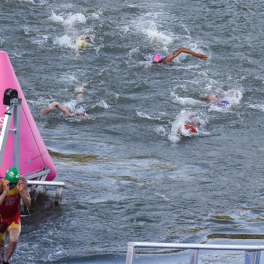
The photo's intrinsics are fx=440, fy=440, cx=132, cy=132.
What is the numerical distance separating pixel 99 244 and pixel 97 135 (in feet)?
15.7

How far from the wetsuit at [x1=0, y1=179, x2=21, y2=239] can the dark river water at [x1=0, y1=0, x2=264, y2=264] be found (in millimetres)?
575

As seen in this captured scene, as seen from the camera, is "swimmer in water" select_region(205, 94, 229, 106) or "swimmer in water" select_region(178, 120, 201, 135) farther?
"swimmer in water" select_region(205, 94, 229, 106)

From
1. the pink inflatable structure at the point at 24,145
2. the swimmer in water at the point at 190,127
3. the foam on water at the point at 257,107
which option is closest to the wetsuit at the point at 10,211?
the pink inflatable structure at the point at 24,145

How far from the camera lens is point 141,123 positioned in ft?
38.4

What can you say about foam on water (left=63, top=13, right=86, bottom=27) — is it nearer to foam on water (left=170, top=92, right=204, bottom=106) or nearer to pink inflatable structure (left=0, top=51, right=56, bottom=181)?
foam on water (left=170, top=92, right=204, bottom=106)

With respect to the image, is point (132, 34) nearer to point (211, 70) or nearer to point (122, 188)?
point (211, 70)

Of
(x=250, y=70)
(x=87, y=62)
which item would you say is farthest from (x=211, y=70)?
(x=87, y=62)

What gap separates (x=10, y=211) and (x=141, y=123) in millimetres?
6558

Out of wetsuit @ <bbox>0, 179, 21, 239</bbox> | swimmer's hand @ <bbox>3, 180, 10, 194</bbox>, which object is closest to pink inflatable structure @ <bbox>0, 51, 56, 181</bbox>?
wetsuit @ <bbox>0, 179, 21, 239</bbox>

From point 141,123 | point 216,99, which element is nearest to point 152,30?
point 216,99

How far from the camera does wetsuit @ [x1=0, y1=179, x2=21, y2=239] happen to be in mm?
5445

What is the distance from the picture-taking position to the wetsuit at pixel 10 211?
17.9ft

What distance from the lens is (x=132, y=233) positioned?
6.74m

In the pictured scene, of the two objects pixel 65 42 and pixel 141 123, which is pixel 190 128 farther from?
pixel 65 42
